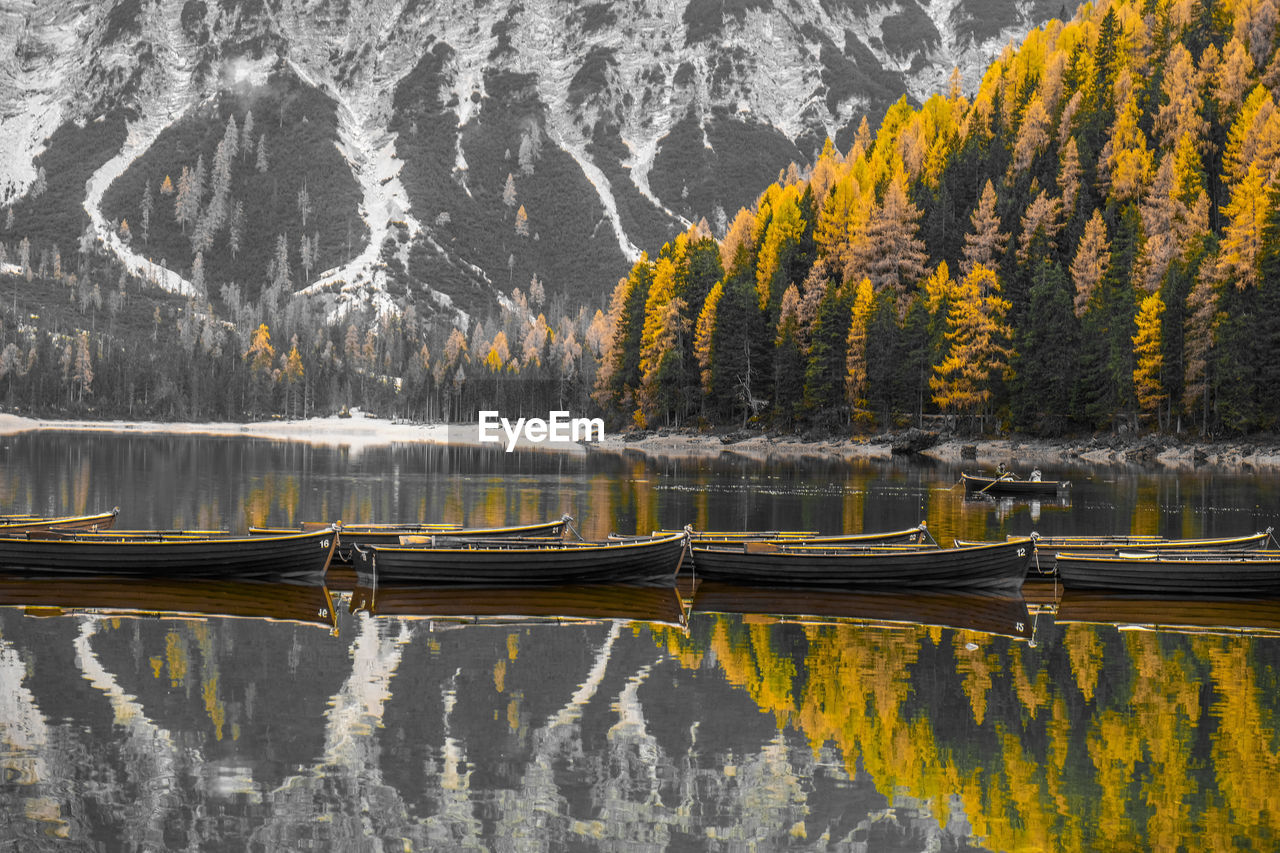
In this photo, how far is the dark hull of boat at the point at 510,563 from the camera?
34.9 m

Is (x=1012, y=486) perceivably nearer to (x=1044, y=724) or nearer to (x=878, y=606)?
(x=878, y=606)

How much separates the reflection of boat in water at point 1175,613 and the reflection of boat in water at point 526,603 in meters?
11.5

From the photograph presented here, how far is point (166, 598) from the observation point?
32.8m

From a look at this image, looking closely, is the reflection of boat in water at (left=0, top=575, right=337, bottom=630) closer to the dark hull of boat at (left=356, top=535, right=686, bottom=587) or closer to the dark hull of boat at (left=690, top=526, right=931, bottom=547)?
the dark hull of boat at (left=356, top=535, right=686, bottom=587)

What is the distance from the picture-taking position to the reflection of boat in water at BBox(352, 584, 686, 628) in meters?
30.2

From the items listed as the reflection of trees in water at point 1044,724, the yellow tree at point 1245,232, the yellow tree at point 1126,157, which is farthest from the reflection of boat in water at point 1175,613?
the yellow tree at point 1126,157

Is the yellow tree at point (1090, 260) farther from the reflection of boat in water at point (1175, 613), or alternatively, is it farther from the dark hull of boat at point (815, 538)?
the reflection of boat in water at point (1175, 613)

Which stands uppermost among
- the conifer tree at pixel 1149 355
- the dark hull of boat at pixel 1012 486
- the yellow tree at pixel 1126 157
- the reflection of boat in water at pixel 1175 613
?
the yellow tree at pixel 1126 157

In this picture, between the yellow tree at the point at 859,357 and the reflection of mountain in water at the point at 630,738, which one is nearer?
the reflection of mountain in water at the point at 630,738

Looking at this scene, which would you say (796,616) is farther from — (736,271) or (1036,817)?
(736,271)

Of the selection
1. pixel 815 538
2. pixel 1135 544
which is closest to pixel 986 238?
pixel 1135 544

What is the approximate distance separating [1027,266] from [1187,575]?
84022 millimetres

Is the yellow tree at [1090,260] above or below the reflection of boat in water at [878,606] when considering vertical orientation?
above

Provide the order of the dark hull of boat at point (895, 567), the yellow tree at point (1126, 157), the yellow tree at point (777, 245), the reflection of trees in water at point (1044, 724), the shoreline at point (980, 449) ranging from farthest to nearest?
the yellow tree at point (777, 245)
the yellow tree at point (1126, 157)
the shoreline at point (980, 449)
the dark hull of boat at point (895, 567)
the reflection of trees in water at point (1044, 724)
